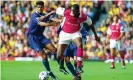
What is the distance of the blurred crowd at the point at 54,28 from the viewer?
27547 mm

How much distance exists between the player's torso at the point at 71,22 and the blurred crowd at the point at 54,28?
13231 mm

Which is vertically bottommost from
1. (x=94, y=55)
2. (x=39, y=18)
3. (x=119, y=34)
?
(x=94, y=55)

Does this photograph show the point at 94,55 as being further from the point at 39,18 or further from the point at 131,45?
the point at 39,18

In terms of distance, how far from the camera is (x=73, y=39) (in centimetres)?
1391

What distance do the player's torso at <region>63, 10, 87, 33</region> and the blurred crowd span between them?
521 inches

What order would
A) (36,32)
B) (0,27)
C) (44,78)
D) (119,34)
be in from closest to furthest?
(44,78) < (36,32) < (119,34) < (0,27)

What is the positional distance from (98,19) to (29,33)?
50.3 feet

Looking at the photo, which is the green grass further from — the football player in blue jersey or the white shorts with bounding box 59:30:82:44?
the white shorts with bounding box 59:30:82:44

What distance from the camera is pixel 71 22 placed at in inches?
550

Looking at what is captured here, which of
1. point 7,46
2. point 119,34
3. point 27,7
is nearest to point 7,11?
point 27,7

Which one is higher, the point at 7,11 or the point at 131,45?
the point at 7,11

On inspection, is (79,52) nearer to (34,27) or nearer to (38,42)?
(38,42)

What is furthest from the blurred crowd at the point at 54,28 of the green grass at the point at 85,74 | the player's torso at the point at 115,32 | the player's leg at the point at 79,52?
the player's leg at the point at 79,52

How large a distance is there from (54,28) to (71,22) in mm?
15069
